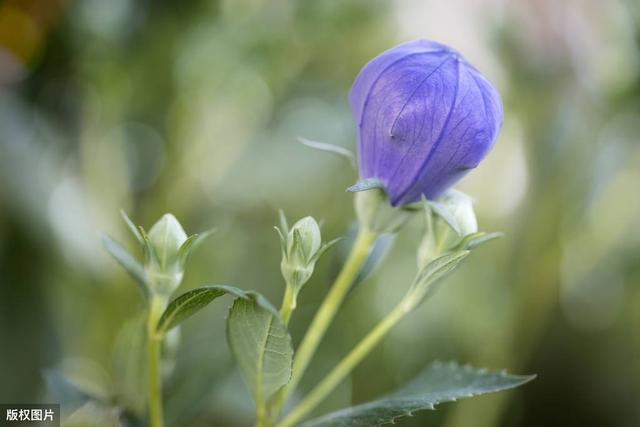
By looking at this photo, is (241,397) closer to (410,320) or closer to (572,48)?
(410,320)

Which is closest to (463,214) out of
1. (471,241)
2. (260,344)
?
(471,241)

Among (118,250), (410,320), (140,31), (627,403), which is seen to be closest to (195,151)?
(140,31)

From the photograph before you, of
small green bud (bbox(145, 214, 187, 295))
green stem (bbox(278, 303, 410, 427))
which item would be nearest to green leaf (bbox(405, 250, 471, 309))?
green stem (bbox(278, 303, 410, 427))

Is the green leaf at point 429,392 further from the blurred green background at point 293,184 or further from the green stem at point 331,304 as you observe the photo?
the blurred green background at point 293,184

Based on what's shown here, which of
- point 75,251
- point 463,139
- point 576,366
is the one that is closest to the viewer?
point 463,139

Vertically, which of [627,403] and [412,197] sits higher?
[412,197]

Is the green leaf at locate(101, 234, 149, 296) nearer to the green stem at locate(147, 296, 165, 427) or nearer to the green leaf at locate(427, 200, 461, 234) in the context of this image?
the green stem at locate(147, 296, 165, 427)
